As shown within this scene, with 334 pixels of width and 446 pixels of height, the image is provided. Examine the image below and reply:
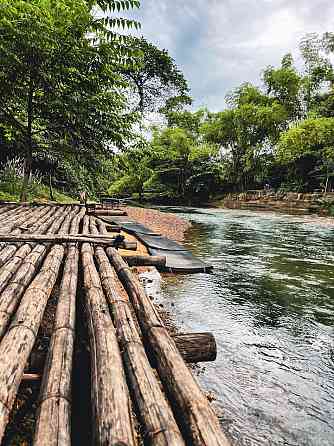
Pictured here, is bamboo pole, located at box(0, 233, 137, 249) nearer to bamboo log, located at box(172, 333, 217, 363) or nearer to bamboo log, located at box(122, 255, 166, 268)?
bamboo log, located at box(122, 255, 166, 268)

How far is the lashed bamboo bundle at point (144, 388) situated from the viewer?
3.95 ft

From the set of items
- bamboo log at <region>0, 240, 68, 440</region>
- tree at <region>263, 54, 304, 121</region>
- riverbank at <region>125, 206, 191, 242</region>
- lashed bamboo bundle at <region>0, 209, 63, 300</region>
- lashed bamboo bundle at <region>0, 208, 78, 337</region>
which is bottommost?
riverbank at <region>125, 206, 191, 242</region>

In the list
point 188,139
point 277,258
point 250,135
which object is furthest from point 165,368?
point 250,135

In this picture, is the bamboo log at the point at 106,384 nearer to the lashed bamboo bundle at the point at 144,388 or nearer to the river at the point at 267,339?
the lashed bamboo bundle at the point at 144,388

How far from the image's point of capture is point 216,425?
128 cm

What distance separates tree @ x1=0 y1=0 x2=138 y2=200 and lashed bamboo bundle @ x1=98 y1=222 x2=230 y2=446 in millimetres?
6733

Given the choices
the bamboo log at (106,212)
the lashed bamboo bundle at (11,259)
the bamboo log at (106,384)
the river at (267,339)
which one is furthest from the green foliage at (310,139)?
the bamboo log at (106,384)

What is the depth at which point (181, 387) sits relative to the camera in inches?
60.4

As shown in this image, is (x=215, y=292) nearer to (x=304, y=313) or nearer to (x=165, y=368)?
(x=304, y=313)

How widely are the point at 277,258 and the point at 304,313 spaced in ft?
11.9

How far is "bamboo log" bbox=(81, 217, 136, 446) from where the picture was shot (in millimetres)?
1190

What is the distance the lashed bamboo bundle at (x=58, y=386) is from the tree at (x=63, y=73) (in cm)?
675

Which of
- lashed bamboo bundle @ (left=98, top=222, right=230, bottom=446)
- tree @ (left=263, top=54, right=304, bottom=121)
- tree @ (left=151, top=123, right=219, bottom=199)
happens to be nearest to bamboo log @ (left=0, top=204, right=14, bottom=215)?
lashed bamboo bundle @ (left=98, top=222, right=230, bottom=446)

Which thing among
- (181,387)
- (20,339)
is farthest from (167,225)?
(181,387)
